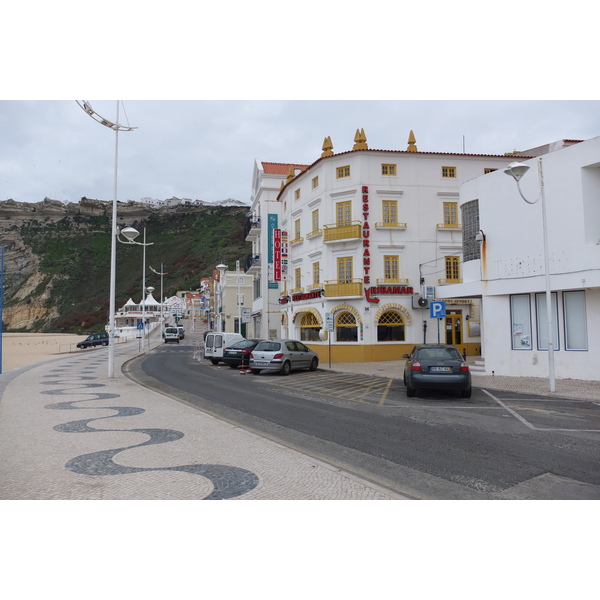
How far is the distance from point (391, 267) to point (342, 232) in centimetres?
363

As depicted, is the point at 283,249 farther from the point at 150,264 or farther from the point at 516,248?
the point at 150,264

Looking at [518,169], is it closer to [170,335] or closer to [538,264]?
→ [538,264]

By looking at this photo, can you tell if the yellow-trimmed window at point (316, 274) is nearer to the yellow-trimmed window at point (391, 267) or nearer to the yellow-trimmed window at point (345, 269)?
the yellow-trimmed window at point (345, 269)

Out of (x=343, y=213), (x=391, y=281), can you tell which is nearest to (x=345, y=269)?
(x=391, y=281)

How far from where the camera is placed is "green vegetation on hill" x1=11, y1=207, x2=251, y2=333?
121 m

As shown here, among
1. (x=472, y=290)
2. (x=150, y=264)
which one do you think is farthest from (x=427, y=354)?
(x=150, y=264)

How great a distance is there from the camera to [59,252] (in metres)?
144

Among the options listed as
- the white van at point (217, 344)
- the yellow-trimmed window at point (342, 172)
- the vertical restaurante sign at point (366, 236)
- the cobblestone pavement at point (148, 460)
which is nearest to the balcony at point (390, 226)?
the vertical restaurante sign at point (366, 236)

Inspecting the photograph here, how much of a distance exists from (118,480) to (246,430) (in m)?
3.34

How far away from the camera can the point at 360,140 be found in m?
28.6

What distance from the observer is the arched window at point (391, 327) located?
27.5 meters

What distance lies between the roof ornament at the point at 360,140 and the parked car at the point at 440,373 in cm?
1794

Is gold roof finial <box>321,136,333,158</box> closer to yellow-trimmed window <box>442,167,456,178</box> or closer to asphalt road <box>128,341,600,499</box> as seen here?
yellow-trimmed window <box>442,167,456,178</box>

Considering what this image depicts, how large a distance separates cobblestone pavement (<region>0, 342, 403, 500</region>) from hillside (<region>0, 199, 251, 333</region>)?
327 feet
